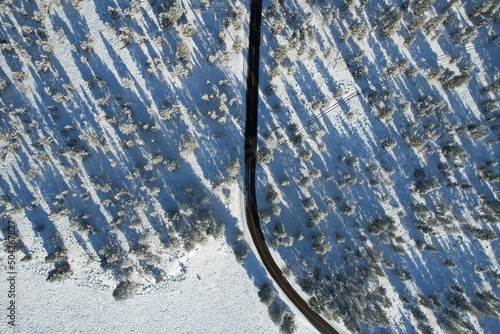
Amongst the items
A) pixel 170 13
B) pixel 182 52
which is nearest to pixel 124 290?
pixel 182 52

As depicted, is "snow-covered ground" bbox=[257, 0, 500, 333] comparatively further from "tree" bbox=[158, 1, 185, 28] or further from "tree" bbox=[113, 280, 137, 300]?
"tree" bbox=[113, 280, 137, 300]

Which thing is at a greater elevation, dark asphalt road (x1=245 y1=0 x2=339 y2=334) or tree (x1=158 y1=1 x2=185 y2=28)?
tree (x1=158 y1=1 x2=185 y2=28)

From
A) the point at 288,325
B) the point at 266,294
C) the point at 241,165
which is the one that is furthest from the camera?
the point at 288,325

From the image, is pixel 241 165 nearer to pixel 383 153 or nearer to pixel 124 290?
pixel 383 153

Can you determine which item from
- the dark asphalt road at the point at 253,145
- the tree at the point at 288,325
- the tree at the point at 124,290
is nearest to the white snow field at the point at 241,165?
the tree at the point at 124,290

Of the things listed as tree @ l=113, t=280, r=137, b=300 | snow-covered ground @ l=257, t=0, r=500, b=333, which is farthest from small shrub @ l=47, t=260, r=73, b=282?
snow-covered ground @ l=257, t=0, r=500, b=333

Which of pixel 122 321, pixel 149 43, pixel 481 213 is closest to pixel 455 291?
pixel 481 213

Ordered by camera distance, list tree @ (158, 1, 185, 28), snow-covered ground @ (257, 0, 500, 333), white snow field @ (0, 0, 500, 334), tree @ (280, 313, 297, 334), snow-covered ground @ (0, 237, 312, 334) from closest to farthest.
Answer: tree @ (158, 1, 185, 28), white snow field @ (0, 0, 500, 334), snow-covered ground @ (0, 237, 312, 334), tree @ (280, 313, 297, 334), snow-covered ground @ (257, 0, 500, 333)

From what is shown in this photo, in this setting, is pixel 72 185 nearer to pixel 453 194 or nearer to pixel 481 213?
pixel 453 194

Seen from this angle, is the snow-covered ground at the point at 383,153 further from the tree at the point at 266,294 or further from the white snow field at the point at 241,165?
the tree at the point at 266,294

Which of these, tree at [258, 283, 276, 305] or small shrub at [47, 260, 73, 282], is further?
tree at [258, 283, 276, 305]

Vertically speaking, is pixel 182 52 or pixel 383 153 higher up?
pixel 182 52

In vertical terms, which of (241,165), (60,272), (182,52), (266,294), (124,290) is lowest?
(266,294)
